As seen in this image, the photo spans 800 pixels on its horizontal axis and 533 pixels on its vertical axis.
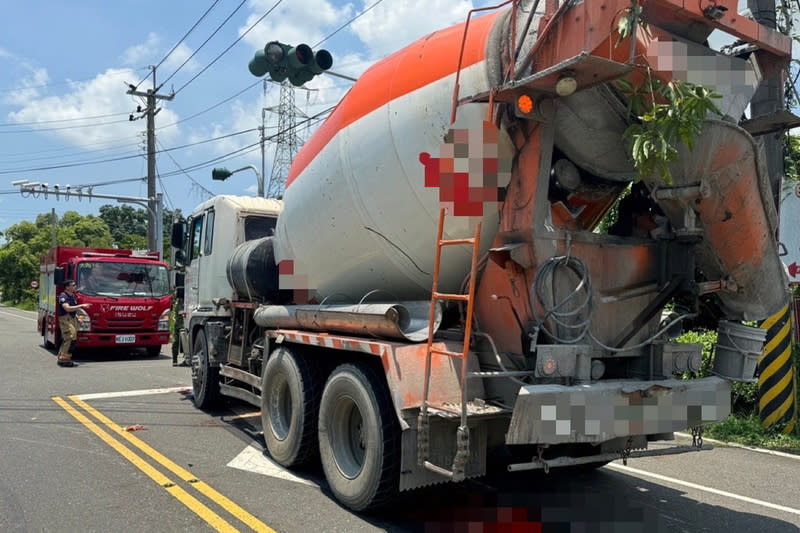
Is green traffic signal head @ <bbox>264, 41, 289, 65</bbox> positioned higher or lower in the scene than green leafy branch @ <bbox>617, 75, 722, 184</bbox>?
higher

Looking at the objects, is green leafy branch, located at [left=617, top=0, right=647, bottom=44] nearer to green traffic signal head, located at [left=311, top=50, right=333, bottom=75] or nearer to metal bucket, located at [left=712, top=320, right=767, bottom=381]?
metal bucket, located at [left=712, top=320, right=767, bottom=381]

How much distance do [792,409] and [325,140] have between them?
6.53m

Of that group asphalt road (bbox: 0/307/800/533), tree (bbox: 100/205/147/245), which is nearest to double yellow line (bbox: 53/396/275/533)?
asphalt road (bbox: 0/307/800/533)

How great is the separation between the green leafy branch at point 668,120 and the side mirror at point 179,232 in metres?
7.60

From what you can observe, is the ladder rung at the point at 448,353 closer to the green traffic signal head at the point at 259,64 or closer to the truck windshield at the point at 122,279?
the green traffic signal head at the point at 259,64

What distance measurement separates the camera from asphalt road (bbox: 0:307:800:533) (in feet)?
15.0

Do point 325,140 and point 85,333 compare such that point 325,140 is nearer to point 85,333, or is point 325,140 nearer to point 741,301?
point 741,301

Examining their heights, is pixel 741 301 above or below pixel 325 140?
below

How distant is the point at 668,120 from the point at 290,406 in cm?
419

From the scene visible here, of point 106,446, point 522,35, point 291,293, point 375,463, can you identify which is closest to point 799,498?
point 375,463

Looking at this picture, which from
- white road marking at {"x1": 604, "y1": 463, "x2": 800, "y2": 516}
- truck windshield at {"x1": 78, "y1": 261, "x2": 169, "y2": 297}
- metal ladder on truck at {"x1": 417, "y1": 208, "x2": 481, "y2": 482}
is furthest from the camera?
truck windshield at {"x1": 78, "y1": 261, "x2": 169, "y2": 297}

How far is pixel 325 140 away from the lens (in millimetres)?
5660

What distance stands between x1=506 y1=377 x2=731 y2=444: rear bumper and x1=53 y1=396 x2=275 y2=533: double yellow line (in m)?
2.01

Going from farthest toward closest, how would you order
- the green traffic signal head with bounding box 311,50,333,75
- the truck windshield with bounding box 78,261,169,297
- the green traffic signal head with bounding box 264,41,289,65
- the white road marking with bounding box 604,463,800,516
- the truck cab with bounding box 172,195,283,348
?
the truck windshield with bounding box 78,261,169,297, the green traffic signal head with bounding box 311,50,333,75, the green traffic signal head with bounding box 264,41,289,65, the truck cab with bounding box 172,195,283,348, the white road marking with bounding box 604,463,800,516
